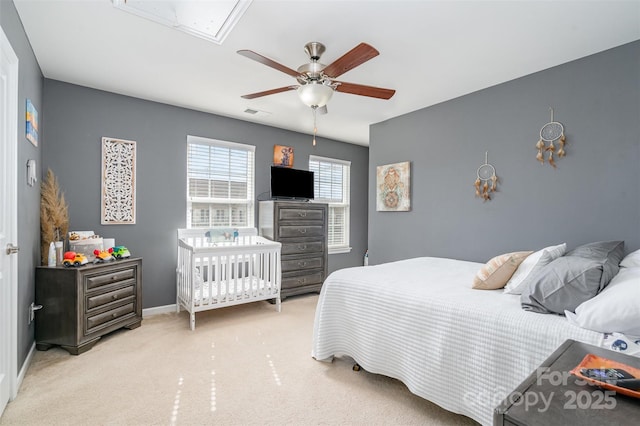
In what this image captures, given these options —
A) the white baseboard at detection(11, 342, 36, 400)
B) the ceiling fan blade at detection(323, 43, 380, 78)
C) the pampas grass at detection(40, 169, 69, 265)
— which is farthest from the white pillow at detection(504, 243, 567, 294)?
the pampas grass at detection(40, 169, 69, 265)

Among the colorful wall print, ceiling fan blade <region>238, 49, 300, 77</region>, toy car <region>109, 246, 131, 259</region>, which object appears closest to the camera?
ceiling fan blade <region>238, 49, 300, 77</region>

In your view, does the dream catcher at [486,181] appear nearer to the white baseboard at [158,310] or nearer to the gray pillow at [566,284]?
the gray pillow at [566,284]

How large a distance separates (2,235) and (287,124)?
338cm

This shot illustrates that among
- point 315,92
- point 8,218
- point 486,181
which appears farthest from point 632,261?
point 8,218

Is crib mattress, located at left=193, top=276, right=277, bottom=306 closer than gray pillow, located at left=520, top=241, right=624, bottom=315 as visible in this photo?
No

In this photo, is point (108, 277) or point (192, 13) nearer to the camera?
point (192, 13)

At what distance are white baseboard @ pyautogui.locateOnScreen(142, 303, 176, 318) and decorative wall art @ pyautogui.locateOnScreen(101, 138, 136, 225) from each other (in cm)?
102

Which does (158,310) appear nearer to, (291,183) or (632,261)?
(291,183)

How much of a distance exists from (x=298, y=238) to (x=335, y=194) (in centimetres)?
148

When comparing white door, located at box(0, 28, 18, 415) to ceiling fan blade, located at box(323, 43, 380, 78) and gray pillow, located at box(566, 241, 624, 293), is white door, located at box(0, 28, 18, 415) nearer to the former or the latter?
ceiling fan blade, located at box(323, 43, 380, 78)

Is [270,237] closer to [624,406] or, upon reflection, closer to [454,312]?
[454,312]

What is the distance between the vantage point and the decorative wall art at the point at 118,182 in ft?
11.0

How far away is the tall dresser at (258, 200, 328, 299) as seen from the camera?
4215 mm

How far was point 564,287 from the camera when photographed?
5.12 ft
